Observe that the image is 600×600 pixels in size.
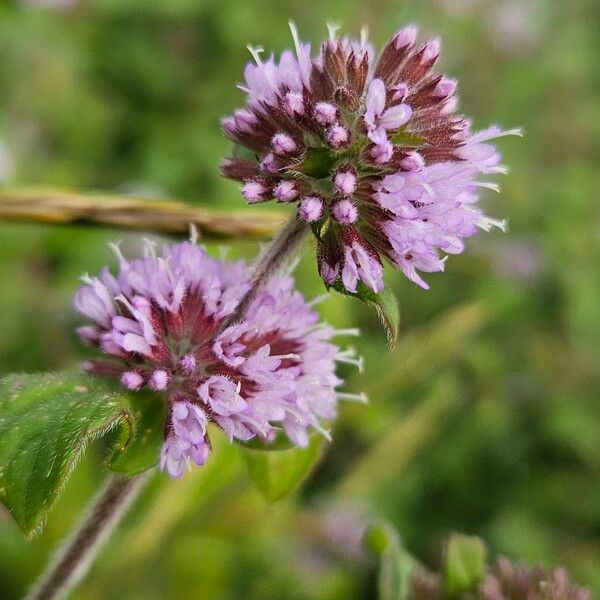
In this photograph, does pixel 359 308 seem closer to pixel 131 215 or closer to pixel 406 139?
pixel 131 215

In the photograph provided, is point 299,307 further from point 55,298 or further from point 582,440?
point 582,440

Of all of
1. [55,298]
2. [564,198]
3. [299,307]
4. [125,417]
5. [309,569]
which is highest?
[564,198]

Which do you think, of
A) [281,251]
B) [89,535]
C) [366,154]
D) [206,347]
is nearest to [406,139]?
[366,154]

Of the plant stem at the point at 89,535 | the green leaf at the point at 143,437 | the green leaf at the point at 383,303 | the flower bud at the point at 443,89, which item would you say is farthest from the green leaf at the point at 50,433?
the flower bud at the point at 443,89

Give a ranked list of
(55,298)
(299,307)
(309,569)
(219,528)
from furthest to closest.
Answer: (55,298) → (309,569) → (219,528) → (299,307)

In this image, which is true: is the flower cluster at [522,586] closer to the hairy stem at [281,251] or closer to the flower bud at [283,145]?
the hairy stem at [281,251]

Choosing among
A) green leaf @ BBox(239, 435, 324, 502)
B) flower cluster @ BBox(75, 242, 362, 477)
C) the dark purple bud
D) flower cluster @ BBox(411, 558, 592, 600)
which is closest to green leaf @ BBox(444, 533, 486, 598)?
flower cluster @ BBox(411, 558, 592, 600)

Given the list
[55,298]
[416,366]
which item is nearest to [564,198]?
[416,366]
